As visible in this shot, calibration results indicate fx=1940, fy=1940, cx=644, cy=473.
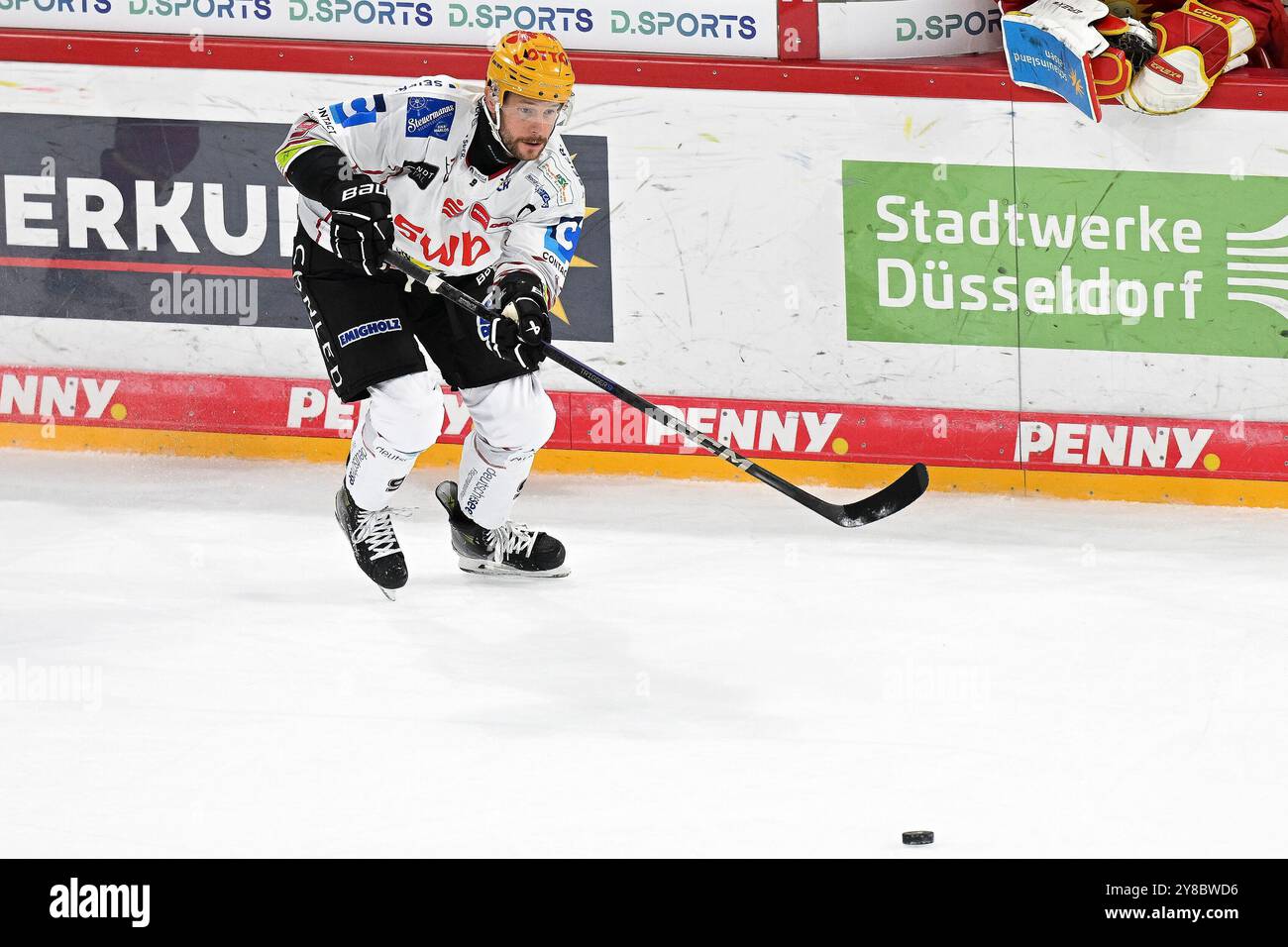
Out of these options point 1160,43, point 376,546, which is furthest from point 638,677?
point 1160,43

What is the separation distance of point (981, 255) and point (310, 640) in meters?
2.16

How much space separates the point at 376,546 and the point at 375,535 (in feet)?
0.08

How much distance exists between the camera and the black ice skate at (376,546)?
4.41m

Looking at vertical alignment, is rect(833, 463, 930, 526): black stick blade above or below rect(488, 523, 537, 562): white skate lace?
above

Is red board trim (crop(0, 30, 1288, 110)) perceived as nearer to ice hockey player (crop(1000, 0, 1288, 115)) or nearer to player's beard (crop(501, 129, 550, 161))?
ice hockey player (crop(1000, 0, 1288, 115))

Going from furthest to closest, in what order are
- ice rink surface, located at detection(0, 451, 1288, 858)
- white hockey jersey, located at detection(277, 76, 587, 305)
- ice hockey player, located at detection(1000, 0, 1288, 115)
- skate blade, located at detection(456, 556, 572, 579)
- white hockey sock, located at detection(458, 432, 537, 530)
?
1. ice hockey player, located at detection(1000, 0, 1288, 115)
2. skate blade, located at detection(456, 556, 572, 579)
3. white hockey sock, located at detection(458, 432, 537, 530)
4. white hockey jersey, located at detection(277, 76, 587, 305)
5. ice rink surface, located at detection(0, 451, 1288, 858)

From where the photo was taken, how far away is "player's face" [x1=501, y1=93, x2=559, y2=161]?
4051 mm

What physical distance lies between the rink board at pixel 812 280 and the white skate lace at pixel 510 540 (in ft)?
2.80

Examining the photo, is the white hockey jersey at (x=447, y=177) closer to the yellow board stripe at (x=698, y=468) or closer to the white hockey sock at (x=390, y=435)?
the white hockey sock at (x=390, y=435)

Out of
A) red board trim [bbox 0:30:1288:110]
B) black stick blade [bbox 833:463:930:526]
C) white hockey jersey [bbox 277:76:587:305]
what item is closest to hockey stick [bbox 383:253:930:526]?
black stick blade [bbox 833:463:930:526]

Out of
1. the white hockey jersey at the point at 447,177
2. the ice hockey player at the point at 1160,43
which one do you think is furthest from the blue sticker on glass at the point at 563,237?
the ice hockey player at the point at 1160,43

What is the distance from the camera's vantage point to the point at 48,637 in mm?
4152

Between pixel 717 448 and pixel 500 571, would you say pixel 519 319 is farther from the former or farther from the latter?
pixel 500 571

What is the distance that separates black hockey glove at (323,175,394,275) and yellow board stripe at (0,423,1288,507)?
1.48 metres
